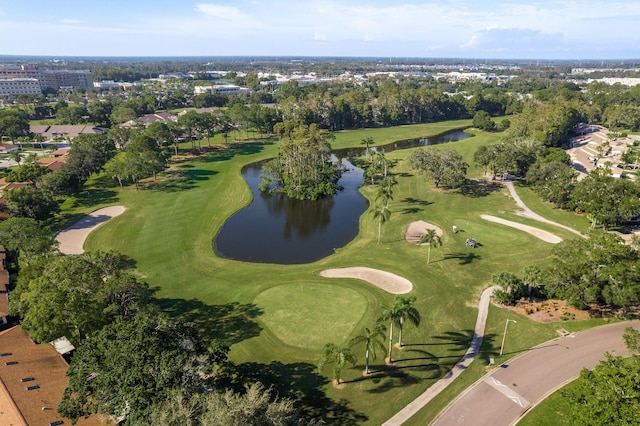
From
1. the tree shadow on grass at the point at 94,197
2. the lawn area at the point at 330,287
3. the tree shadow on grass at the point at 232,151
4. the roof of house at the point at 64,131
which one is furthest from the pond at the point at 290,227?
the roof of house at the point at 64,131

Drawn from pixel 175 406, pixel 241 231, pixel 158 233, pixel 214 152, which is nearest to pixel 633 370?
pixel 175 406

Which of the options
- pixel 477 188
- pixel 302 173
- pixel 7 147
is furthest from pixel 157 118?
pixel 477 188

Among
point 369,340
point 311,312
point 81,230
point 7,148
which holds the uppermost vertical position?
point 7,148

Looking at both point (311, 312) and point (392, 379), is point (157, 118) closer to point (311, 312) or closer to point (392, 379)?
point (311, 312)

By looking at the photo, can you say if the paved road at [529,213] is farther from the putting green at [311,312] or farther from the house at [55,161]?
the house at [55,161]

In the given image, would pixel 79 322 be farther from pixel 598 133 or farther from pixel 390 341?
pixel 598 133

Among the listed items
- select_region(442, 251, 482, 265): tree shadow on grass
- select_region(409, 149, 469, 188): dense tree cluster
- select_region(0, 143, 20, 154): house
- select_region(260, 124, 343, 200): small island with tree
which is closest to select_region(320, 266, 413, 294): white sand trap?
select_region(442, 251, 482, 265): tree shadow on grass

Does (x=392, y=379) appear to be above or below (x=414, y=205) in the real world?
below
